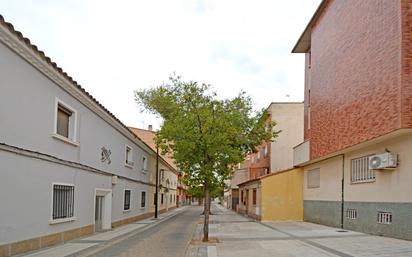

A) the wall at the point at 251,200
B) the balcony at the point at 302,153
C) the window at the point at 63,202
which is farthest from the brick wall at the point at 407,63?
the wall at the point at 251,200

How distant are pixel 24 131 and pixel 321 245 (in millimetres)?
9246

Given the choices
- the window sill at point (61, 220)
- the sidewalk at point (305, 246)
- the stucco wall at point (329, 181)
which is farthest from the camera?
the stucco wall at point (329, 181)

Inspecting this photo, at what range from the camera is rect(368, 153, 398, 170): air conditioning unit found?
618 inches

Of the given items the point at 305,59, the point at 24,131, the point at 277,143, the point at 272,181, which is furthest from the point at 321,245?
the point at 277,143

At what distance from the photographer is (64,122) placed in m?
15.1

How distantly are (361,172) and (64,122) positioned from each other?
471 inches

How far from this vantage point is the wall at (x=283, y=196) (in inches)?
1093

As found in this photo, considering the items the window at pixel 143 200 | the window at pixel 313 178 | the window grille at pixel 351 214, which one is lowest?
the window at pixel 143 200

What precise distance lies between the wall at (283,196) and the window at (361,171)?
8.29 meters

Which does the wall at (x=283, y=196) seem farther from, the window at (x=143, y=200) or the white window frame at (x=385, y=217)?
the white window frame at (x=385, y=217)

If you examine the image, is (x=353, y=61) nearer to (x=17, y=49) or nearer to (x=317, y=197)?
(x=317, y=197)

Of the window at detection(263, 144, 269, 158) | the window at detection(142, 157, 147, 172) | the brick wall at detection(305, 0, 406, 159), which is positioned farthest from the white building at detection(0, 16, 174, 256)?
the window at detection(263, 144, 269, 158)

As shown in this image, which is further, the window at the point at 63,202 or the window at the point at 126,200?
the window at the point at 126,200

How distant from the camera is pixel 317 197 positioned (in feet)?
82.3
